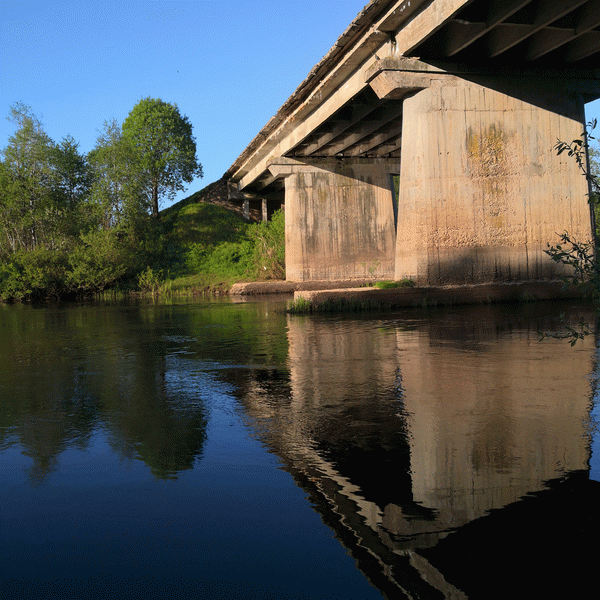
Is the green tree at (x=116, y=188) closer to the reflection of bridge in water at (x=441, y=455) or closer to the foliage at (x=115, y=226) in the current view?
the foliage at (x=115, y=226)

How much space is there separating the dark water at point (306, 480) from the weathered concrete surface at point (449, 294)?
7.55 meters

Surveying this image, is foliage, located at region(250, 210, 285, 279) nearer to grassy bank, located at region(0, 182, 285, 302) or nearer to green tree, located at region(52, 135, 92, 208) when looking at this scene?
grassy bank, located at region(0, 182, 285, 302)

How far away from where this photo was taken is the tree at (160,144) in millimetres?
48625

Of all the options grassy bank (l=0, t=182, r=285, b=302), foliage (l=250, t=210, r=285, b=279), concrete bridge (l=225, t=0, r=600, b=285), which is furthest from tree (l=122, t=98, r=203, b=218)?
concrete bridge (l=225, t=0, r=600, b=285)

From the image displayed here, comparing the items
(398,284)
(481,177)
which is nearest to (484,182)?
(481,177)

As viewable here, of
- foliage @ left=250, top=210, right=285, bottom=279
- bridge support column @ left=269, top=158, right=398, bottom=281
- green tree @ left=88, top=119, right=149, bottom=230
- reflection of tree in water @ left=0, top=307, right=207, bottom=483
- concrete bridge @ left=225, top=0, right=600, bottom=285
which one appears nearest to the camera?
reflection of tree in water @ left=0, top=307, right=207, bottom=483

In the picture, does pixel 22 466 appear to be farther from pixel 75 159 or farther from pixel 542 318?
pixel 75 159

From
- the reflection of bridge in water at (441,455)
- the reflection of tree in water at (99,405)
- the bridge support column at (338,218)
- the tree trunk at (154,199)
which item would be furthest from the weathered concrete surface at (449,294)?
the tree trunk at (154,199)

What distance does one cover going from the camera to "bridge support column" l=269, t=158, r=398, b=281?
27.2 m

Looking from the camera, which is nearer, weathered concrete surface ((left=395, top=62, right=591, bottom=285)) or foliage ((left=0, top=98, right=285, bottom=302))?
weathered concrete surface ((left=395, top=62, right=591, bottom=285))

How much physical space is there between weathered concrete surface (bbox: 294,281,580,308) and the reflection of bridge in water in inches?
287

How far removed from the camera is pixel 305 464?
348cm

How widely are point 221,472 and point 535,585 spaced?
176 centimetres

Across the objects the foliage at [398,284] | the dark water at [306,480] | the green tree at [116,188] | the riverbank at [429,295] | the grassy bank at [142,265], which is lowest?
the dark water at [306,480]
